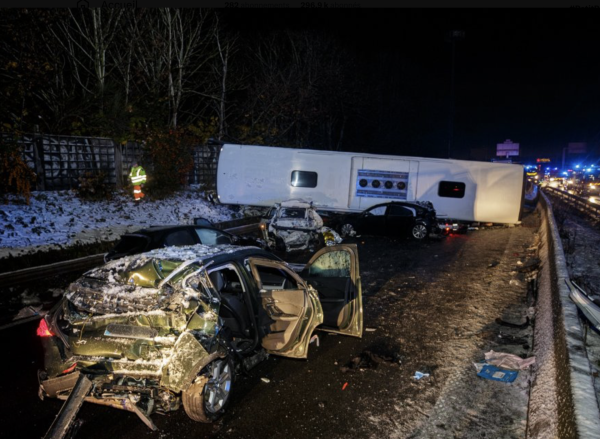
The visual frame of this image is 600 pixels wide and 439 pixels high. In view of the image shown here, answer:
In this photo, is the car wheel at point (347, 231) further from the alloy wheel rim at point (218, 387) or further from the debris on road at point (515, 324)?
the alloy wheel rim at point (218, 387)

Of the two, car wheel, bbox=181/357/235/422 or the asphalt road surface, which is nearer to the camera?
car wheel, bbox=181/357/235/422

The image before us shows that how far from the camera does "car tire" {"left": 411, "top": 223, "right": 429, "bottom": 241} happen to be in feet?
51.3

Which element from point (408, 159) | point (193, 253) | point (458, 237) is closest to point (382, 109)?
point (408, 159)

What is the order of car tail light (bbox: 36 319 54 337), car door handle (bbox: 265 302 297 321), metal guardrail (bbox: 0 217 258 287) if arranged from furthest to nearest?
metal guardrail (bbox: 0 217 258 287) < car door handle (bbox: 265 302 297 321) < car tail light (bbox: 36 319 54 337)

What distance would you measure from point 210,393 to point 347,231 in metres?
12.5

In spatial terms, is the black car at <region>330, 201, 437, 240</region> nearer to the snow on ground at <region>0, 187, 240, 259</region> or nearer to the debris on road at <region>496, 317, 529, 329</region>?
the snow on ground at <region>0, 187, 240, 259</region>

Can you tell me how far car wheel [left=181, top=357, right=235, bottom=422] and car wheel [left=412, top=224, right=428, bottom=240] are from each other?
40.7 ft

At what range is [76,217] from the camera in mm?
15617

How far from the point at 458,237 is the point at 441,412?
13245mm

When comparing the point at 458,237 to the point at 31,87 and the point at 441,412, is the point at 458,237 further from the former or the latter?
the point at 31,87

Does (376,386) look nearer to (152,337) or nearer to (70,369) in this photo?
(152,337)

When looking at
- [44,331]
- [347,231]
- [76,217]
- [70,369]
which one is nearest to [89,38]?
[76,217]

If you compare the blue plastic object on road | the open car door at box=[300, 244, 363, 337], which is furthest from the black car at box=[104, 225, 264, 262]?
the blue plastic object on road

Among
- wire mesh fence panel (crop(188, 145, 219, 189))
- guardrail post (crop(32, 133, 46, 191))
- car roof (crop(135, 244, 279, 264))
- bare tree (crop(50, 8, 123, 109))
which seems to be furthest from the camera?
wire mesh fence panel (crop(188, 145, 219, 189))
